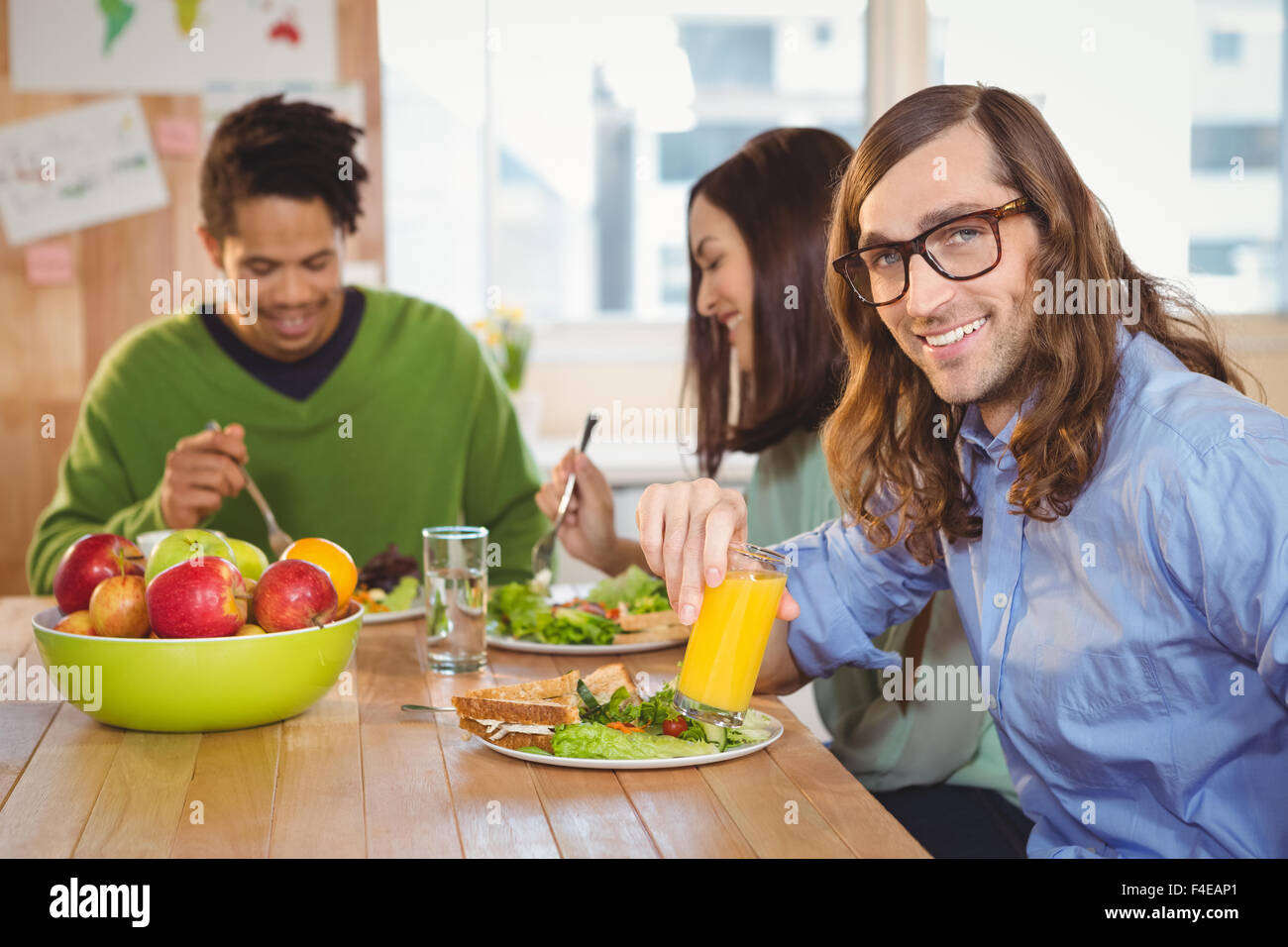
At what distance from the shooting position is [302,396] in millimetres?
2309

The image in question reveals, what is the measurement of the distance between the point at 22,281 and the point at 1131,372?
291cm

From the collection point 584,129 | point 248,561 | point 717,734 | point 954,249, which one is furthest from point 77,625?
point 584,129

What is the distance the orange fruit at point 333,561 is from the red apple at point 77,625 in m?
0.22

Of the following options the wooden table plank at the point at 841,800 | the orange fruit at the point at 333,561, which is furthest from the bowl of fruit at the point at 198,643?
the wooden table plank at the point at 841,800

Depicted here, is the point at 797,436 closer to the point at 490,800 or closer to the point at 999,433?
the point at 999,433

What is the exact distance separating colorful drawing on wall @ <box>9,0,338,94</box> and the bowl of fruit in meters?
2.28

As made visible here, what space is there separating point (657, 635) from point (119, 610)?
65 cm

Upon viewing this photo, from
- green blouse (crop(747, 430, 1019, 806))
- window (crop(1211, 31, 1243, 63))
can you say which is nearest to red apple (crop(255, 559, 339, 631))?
green blouse (crop(747, 430, 1019, 806))

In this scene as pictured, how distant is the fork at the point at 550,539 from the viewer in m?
1.84

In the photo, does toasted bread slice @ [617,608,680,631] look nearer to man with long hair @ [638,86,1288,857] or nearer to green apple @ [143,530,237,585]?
man with long hair @ [638,86,1288,857]

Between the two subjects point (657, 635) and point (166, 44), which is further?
point (166, 44)

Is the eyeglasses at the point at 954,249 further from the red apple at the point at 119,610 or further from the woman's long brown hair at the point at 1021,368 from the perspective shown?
the red apple at the point at 119,610

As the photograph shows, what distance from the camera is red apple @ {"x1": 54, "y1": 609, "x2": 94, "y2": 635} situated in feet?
4.15

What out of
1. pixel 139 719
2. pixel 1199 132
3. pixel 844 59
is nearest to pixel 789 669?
pixel 139 719
